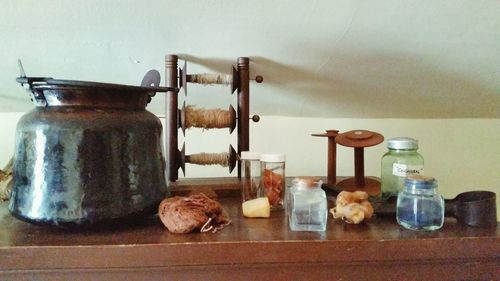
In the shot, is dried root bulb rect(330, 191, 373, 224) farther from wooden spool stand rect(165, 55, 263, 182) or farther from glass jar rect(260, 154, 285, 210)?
wooden spool stand rect(165, 55, 263, 182)

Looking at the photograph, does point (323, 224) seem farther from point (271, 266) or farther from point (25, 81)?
point (25, 81)

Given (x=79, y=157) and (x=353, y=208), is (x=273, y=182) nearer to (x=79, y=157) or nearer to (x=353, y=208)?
(x=353, y=208)

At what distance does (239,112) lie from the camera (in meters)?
0.81

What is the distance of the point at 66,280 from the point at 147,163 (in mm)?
191

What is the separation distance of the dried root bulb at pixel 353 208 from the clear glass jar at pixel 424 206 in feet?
0.20

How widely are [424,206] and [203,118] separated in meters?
0.47

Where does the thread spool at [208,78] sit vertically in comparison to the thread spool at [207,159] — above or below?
above

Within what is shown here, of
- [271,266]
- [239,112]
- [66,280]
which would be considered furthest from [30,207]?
[239,112]

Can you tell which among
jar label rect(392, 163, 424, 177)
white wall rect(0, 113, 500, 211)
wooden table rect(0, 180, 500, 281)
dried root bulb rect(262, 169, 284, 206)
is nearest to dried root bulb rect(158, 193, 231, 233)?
wooden table rect(0, 180, 500, 281)

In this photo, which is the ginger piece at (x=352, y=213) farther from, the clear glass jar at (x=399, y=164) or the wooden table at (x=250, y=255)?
the clear glass jar at (x=399, y=164)

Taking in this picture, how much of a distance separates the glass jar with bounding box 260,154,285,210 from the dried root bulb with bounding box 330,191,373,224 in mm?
114

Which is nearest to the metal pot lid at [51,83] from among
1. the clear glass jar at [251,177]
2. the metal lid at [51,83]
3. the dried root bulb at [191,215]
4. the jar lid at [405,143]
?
the metal lid at [51,83]

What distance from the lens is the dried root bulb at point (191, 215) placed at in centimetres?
50

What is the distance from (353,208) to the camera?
1.79ft
